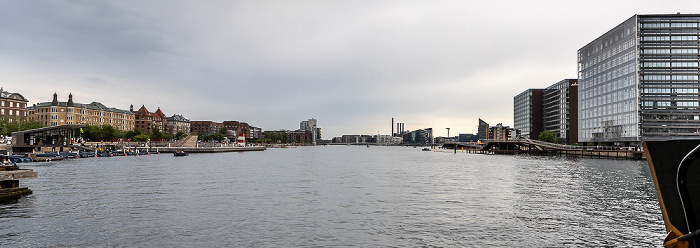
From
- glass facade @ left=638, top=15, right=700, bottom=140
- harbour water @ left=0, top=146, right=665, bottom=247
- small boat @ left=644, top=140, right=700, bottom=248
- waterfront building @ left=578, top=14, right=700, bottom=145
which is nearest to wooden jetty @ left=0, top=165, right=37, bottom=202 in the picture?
harbour water @ left=0, top=146, right=665, bottom=247

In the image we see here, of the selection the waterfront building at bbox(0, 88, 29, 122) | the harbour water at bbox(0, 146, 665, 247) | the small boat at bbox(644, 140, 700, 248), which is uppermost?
the waterfront building at bbox(0, 88, 29, 122)

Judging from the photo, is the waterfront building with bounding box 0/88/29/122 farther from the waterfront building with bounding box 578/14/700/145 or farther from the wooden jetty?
the waterfront building with bounding box 578/14/700/145

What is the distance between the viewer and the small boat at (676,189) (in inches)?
309

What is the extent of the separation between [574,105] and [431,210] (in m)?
199

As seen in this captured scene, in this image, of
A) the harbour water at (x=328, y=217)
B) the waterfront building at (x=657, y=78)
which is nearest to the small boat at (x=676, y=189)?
the harbour water at (x=328, y=217)

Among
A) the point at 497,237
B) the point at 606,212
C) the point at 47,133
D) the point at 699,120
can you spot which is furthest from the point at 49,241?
the point at 699,120

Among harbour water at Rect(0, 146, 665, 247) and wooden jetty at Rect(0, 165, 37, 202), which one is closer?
harbour water at Rect(0, 146, 665, 247)

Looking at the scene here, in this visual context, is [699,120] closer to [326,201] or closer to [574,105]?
[574,105]

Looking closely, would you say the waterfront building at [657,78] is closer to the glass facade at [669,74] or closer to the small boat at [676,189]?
the glass facade at [669,74]

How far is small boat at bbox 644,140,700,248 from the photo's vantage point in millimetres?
7859

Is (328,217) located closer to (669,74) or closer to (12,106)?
(669,74)

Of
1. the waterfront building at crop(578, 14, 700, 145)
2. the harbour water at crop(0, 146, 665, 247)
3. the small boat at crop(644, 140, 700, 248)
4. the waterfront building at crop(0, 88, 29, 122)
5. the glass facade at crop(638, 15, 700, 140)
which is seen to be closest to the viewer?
the small boat at crop(644, 140, 700, 248)

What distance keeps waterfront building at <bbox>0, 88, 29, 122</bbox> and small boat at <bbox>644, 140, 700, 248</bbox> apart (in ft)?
745

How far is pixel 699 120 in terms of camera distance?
144125 millimetres
